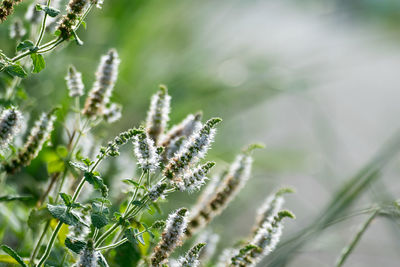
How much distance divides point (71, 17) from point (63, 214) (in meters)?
0.14

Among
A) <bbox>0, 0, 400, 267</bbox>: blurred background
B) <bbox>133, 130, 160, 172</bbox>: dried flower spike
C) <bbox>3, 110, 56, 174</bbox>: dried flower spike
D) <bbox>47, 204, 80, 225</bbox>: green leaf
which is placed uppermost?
<bbox>0, 0, 400, 267</bbox>: blurred background

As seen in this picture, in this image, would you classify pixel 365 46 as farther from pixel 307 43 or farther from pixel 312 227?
pixel 312 227

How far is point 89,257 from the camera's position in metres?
0.35

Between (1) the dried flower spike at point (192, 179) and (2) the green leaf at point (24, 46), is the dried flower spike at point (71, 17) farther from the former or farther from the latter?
(1) the dried flower spike at point (192, 179)

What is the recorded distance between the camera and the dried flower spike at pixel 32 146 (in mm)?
452

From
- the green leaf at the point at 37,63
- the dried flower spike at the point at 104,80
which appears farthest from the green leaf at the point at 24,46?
the dried flower spike at the point at 104,80

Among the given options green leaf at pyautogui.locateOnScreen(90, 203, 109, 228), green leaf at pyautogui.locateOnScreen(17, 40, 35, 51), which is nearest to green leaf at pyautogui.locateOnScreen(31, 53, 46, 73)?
green leaf at pyautogui.locateOnScreen(17, 40, 35, 51)

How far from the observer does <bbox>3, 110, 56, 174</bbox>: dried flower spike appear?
1.48 ft

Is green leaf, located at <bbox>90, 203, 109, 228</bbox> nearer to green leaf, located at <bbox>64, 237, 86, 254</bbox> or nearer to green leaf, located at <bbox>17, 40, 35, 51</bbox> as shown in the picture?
green leaf, located at <bbox>64, 237, 86, 254</bbox>

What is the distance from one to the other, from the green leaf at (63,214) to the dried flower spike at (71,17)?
0.41ft

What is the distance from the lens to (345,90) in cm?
265

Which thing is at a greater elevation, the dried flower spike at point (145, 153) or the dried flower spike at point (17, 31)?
the dried flower spike at point (17, 31)

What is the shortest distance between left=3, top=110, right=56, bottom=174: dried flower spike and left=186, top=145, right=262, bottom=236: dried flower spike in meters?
0.16

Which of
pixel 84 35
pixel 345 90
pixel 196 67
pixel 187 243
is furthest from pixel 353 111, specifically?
pixel 187 243
